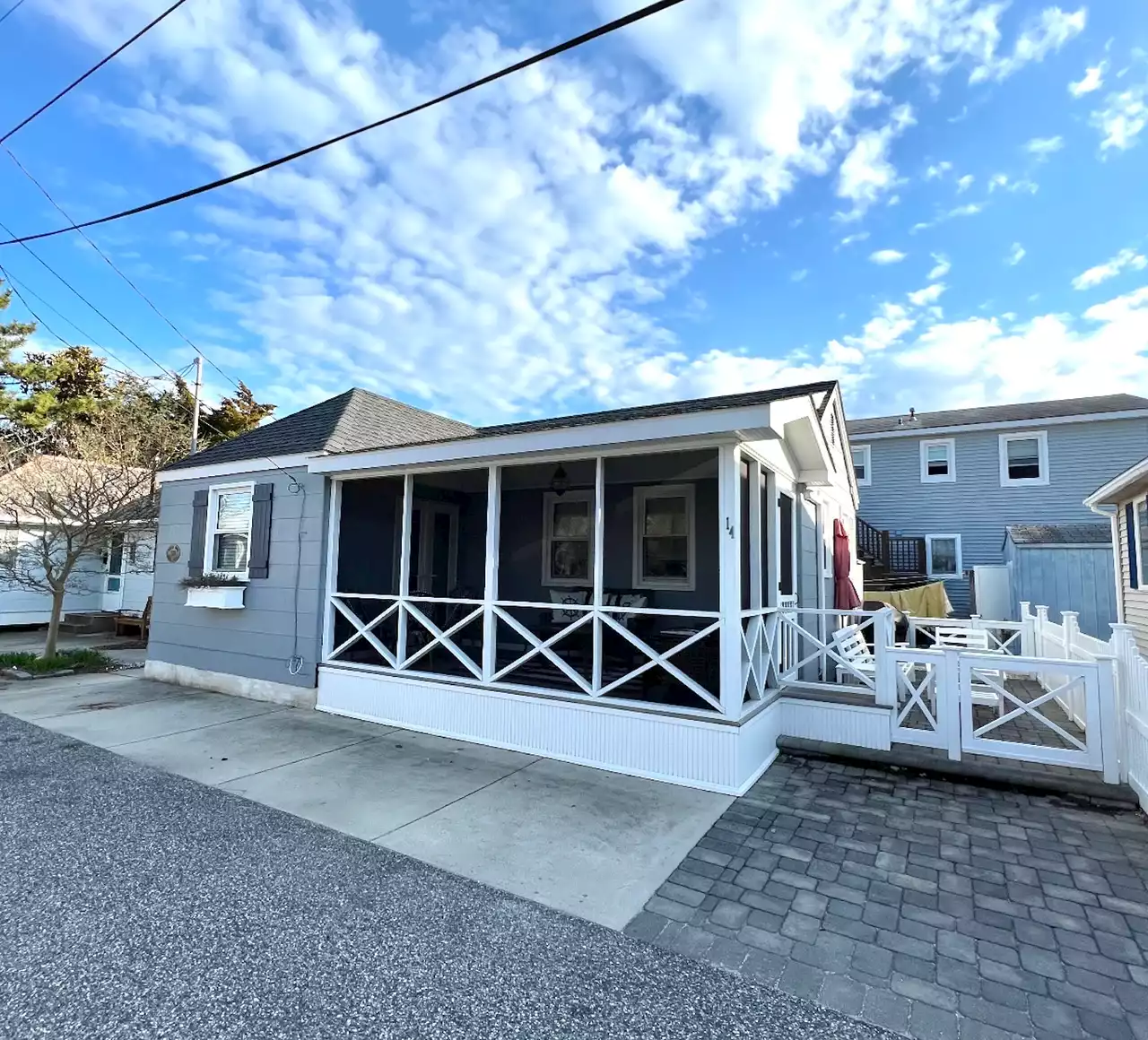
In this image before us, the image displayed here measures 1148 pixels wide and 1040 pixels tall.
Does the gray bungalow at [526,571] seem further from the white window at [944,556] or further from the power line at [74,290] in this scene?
the white window at [944,556]

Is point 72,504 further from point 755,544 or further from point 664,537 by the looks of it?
point 755,544

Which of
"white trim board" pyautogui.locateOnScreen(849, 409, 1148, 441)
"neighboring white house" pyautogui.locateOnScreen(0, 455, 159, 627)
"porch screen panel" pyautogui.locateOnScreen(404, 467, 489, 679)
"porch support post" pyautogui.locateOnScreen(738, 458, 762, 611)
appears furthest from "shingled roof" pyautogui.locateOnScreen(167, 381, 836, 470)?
"white trim board" pyautogui.locateOnScreen(849, 409, 1148, 441)

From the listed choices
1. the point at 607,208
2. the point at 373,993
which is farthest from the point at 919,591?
the point at 373,993

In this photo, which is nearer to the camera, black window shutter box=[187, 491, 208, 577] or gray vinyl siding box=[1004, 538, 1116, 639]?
black window shutter box=[187, 491, 208, 577]

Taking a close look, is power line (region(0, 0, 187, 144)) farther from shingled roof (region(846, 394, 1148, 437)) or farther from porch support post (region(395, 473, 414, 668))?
shingled roof (region(846, 394, 1148, 437))

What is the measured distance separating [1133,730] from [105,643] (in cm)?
1565

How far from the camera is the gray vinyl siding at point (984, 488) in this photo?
14.3 metres

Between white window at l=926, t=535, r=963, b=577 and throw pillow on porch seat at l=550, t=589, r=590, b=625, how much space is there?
40.7 feet

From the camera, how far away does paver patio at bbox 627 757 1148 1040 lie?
2184mm

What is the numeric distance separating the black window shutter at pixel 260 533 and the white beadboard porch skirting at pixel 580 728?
5.63ft

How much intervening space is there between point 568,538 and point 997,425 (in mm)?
13242

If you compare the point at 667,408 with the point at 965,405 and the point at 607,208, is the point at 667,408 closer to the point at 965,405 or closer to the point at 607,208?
the point at 607,208

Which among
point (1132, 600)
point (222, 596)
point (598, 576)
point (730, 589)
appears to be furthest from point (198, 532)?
point (1132, 600)

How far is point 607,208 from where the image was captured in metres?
7.57
